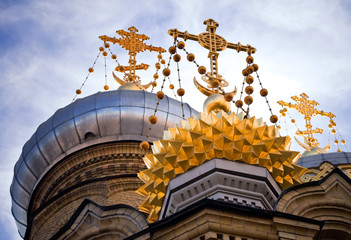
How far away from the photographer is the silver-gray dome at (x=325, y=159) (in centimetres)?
1785

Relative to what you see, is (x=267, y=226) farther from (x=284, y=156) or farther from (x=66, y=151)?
(x=66, y=151)

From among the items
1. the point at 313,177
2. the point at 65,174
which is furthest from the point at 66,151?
the point at 313,177

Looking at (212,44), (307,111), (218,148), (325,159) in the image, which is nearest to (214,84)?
(212,44)

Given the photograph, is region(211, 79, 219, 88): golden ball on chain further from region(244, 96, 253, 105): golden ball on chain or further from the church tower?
region(244, 96, 253, 105): golden ball on chain

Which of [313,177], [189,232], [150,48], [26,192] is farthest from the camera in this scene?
[150,48]

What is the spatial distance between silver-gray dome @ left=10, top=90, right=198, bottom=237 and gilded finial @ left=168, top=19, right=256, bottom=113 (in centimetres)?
356

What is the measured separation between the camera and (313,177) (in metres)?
15.5

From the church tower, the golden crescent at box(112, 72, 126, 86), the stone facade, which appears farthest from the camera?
the golden crescent at box(112, 72, 126, 86)

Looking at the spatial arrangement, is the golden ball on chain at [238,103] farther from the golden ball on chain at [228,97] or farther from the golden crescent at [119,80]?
the golden crescent at [119,80]

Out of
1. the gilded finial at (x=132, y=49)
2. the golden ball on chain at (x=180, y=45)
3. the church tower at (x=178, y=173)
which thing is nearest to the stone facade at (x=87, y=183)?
the church tower at (x=178, y=173)

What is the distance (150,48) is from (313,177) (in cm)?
572

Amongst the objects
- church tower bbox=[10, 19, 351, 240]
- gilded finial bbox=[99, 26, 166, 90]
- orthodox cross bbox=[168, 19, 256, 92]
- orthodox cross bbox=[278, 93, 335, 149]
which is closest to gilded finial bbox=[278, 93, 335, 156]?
orthodox cross bbox=[278, 93, 335, 149]

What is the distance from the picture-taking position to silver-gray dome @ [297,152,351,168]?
17848 mm

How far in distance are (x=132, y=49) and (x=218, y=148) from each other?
854cm
